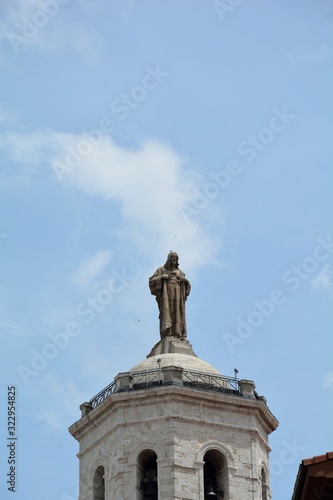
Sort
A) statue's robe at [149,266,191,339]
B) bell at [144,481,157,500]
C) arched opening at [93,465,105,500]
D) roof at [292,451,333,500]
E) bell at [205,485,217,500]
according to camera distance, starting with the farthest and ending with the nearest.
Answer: statue's robe at [149,266,191,339] → arched opening at [93,465,105,500] → bell at [205,485,217,500] → bell at [144,481,157,500] → roof at [292,451,333,500]

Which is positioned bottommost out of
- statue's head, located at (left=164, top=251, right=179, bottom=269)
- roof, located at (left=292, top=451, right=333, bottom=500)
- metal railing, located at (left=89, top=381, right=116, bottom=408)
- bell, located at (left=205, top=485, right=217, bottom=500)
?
roof, located at (left=292, top=451, right=333, bottom=500)

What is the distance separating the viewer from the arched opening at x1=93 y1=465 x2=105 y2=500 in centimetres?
5125

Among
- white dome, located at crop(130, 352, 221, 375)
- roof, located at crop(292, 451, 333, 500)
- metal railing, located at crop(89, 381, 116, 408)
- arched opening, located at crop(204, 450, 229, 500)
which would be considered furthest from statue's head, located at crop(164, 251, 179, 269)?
roof, located at crop(292, 451, 333, 500)

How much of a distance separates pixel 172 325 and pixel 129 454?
6.20 meters

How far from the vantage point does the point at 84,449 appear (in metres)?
52.4

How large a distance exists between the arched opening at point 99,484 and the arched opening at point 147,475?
5.76 ft

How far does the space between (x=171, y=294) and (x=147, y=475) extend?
7.64m

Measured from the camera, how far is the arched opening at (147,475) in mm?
49312

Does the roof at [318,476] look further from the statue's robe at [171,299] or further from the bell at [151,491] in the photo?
the statue's robe at [171,299]

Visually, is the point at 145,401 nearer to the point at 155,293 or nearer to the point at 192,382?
the point at 192,382

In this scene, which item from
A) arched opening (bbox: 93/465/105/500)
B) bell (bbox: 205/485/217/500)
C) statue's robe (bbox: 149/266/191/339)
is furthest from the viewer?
statue's robe (bbox: 149/266/191/339)

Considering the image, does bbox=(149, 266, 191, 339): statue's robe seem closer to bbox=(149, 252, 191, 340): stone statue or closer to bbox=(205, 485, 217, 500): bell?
bbox=(149, 252, 191, 340): stone statue

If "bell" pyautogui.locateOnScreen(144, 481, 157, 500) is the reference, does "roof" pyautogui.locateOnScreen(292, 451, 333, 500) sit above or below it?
below

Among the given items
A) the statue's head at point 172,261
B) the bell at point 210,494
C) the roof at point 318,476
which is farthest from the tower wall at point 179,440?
the roof at point 318,476
